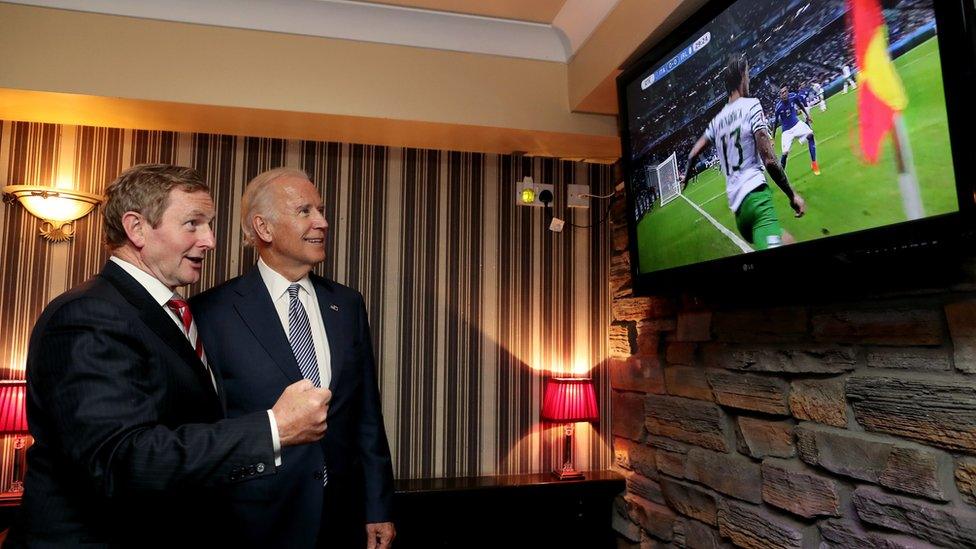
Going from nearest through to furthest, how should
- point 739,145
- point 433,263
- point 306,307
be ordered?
point 739,145 < point 306,307 < point 433,263

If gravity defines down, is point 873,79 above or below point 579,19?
below

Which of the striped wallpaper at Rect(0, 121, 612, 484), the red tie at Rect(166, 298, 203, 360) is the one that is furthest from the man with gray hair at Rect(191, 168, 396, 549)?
the striped wallpaper at Rect(0, 121, 612, 484)

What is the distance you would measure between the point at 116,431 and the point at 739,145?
1654mm

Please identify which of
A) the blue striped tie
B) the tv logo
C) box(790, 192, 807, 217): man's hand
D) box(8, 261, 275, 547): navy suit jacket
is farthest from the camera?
the blue striped tie

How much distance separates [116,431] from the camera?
1.27 meters

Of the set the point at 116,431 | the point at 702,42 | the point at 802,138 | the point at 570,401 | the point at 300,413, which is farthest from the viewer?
the point at 570,401

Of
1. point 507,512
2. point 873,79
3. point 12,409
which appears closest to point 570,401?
point 507,512

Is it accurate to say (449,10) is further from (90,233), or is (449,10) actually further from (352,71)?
(90,233)

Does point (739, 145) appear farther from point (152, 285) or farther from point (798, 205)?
point (152, 285)

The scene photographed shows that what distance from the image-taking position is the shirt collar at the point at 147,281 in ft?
5.08

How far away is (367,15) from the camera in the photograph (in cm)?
282

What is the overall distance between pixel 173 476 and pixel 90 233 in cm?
207

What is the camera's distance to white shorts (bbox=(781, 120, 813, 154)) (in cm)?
160

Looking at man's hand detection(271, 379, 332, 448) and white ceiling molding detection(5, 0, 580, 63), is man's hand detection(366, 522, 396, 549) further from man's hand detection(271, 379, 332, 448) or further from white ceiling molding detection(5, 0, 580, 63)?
white ceiling molding detection(5, 0, 580, 63)
